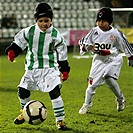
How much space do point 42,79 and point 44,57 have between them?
28cm

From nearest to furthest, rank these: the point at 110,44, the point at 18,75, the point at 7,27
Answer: the point at 110,44, the point at 18,75, the point at 7,27

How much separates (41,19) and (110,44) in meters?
1.65

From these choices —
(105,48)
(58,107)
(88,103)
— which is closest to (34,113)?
(58,107)

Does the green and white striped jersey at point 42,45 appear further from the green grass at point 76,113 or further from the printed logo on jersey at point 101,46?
the printed logo on jersey at point 101,46

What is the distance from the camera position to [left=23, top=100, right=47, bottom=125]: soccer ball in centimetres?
567

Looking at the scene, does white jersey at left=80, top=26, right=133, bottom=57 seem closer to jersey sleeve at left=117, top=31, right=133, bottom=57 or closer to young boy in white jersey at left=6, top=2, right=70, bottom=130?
jersey sleeve at left=117, top=31, right=133, bottom=57

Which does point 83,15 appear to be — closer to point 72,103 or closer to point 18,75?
point 18,75

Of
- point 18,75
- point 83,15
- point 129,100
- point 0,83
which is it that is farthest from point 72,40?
point 129,100

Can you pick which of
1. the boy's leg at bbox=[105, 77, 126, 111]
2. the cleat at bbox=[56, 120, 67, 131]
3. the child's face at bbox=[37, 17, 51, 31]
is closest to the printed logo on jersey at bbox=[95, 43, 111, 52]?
the boy's leg at bbox=[105, 77, 126, 111]

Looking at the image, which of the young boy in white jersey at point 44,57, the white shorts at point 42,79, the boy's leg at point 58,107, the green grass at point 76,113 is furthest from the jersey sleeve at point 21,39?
the green grass at point 76,113

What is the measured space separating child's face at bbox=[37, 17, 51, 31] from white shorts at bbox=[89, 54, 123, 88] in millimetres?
1640

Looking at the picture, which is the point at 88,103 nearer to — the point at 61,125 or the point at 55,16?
the point at 61,125

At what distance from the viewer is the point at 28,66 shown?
5984 millimetres

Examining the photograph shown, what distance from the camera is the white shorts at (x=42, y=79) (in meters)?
5.86
